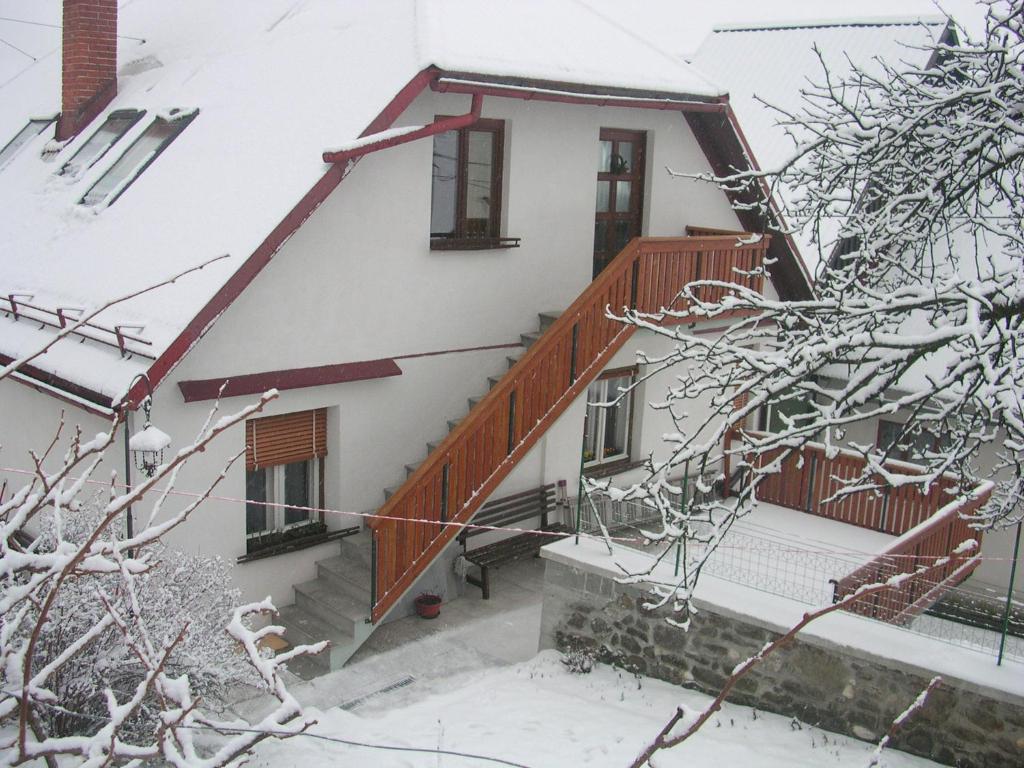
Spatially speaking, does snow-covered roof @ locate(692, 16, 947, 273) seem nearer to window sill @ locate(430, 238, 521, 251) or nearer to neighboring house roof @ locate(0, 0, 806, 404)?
neighboring house roof @ locate(0, 0, 806, 404)

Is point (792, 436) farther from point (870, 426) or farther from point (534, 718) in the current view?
point (870, 426)

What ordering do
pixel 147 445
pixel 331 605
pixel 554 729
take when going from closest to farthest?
pixel 147 445 → pixel 554 729 → pixel 331 605

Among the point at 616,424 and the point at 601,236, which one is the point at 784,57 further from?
the point at 616,424

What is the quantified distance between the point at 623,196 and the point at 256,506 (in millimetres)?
6552

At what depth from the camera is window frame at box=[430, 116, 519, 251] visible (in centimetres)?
1191

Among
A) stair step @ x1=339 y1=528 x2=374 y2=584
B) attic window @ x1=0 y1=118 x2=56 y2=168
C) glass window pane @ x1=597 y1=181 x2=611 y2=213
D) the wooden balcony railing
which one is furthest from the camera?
attic window @ x1=0 y1=118 x2=56 y2=168

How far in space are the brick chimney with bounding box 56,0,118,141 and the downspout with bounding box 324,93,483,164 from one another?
560 centimetres

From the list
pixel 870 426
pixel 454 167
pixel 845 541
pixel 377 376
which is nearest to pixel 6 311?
pixel 377 376

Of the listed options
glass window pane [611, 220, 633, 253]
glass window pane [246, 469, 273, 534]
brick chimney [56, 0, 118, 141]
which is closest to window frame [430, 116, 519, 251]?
glass window pane [611, 220, 633, 253]

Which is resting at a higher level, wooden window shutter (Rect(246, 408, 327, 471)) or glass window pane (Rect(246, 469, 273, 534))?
wooden window shutter (Rect(246, 408, 327, 471))

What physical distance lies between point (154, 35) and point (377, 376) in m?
7.88

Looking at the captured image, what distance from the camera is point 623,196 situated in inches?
554

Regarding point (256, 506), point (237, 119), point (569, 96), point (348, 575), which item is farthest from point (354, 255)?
point (348, 575)

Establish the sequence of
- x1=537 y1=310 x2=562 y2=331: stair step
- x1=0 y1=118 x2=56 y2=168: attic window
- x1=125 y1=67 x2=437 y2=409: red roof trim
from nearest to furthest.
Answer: x1=125 y1=67 x2=437 y2=409: red roof trim → x1=537 y1=310 x2=562 y2=331: stair step → x1=0 y1=118 x2=56 y2=168: attic window
